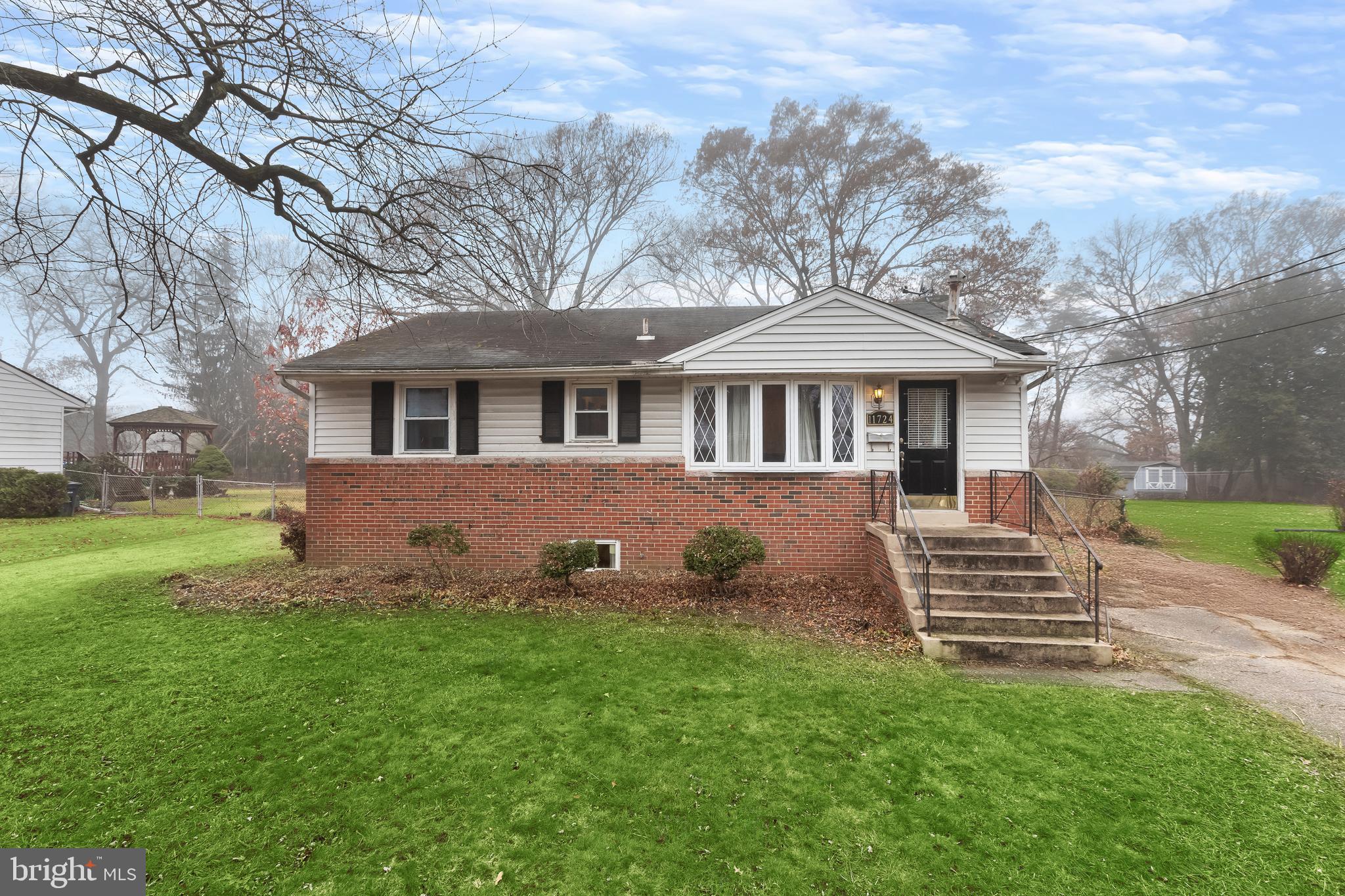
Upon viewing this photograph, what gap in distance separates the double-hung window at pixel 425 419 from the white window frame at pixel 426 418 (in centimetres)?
1

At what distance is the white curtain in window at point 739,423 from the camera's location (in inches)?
349

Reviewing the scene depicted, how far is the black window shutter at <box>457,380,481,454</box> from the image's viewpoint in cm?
920

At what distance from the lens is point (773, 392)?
8820 mm

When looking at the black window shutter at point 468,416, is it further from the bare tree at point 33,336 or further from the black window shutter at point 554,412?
the bare tree at point 33,336

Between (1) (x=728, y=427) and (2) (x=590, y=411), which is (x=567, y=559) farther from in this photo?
(1) (x=728, y=427)

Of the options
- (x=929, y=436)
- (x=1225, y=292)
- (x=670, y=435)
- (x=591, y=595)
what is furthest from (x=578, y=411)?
(x=1225, y=292)

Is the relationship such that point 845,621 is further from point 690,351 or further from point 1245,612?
point 1245,612

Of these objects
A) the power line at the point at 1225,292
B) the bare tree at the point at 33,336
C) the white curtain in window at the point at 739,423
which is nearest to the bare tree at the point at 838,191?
the power line at the point at 1225,292

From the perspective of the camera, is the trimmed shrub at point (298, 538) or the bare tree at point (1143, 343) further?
the bare tree at point (1143, 343)

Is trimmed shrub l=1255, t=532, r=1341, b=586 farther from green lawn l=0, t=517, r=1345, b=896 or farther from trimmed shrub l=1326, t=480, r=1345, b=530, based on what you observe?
green lawn l=0, t=517, r=1345, b=896

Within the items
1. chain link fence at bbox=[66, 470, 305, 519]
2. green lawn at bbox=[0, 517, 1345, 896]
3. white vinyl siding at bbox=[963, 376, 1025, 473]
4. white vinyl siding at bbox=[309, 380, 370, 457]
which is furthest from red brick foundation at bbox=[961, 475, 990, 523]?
chain link fence at bbox=[66, 470, 305, 519]

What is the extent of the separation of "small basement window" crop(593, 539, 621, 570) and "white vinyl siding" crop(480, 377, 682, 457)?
1.41 m

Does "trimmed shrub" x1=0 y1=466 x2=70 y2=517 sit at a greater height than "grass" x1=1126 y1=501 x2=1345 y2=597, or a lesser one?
greater

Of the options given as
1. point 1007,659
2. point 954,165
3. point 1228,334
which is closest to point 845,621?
point 1007,659
